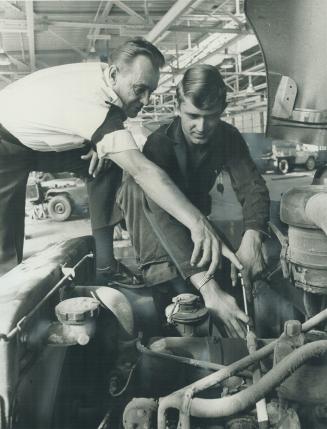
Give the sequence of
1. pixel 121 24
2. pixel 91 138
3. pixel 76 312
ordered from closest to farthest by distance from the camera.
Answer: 1. pixel 76 312
2. pixel 91 138
3. pixel 121 24

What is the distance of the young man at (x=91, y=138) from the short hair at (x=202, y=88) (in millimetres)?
110

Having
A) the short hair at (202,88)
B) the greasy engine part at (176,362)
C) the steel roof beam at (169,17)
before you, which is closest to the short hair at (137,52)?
the short hair at (202,88)

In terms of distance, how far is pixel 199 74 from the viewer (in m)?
1.35

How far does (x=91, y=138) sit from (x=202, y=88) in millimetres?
398

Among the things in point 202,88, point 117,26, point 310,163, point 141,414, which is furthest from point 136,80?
point 310,163

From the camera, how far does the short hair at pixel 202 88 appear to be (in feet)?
4.38

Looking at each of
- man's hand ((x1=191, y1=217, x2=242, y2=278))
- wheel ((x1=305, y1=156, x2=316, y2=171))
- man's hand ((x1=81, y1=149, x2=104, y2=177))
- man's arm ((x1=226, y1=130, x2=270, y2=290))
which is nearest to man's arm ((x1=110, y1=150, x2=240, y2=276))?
man's hand ((x1=191, y1=217, x2=242, y2=278))

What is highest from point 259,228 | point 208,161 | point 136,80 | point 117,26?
point 117,26

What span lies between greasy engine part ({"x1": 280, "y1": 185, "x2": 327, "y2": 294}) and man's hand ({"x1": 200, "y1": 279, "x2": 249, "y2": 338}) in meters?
0.17

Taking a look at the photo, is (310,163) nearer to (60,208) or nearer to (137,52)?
(60,208)

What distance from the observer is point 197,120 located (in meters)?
1.38

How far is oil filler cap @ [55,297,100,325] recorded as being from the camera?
83 centimetres

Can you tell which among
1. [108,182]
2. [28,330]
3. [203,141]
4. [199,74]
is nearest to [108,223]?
[108,182]

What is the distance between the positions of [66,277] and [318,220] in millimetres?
590
